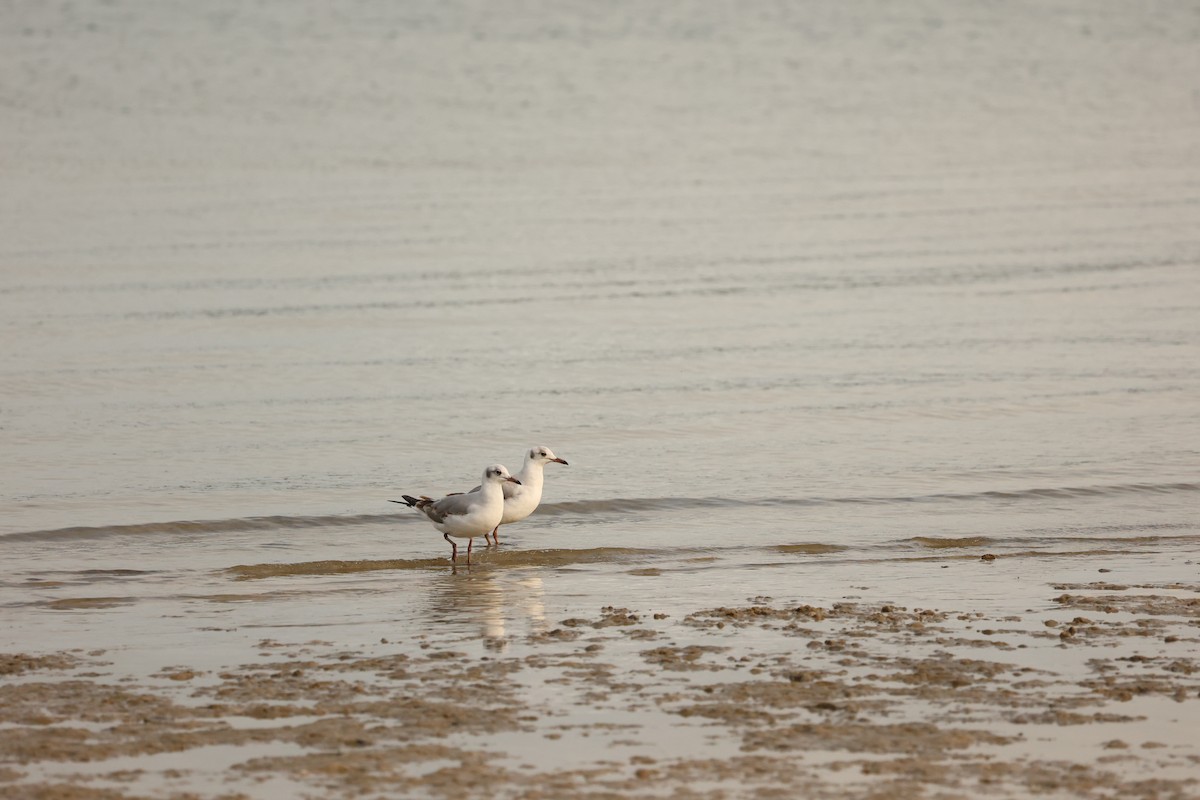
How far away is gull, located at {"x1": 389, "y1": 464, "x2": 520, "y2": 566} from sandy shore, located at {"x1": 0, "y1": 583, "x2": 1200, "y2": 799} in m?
2.72

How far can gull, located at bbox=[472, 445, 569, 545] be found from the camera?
15.5 m

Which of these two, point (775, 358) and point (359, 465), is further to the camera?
point (775, 358)

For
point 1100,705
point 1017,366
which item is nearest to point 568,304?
point 1017,366

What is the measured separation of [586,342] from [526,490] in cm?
953

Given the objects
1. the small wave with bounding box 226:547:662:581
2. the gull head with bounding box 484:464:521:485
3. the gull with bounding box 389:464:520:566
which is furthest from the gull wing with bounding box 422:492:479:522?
the small wave with bounding box 226:547:662:581

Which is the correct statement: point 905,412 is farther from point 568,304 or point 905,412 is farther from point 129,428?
point 129,428

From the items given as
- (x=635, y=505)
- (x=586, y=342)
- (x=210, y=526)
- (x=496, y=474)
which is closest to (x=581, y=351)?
(x=586, y=342)

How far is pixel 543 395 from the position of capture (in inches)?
872

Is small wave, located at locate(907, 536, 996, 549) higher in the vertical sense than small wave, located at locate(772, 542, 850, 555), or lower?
higher

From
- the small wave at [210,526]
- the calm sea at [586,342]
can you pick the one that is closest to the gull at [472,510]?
the calm sea at [586,342]

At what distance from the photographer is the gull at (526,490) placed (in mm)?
15516

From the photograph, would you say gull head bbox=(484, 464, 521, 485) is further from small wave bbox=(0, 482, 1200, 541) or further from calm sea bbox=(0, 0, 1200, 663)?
small wave bbox=(0, 482, 1200, 541)

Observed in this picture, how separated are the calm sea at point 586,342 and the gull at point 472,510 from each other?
415mm

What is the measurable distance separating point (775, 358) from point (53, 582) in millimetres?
12315
